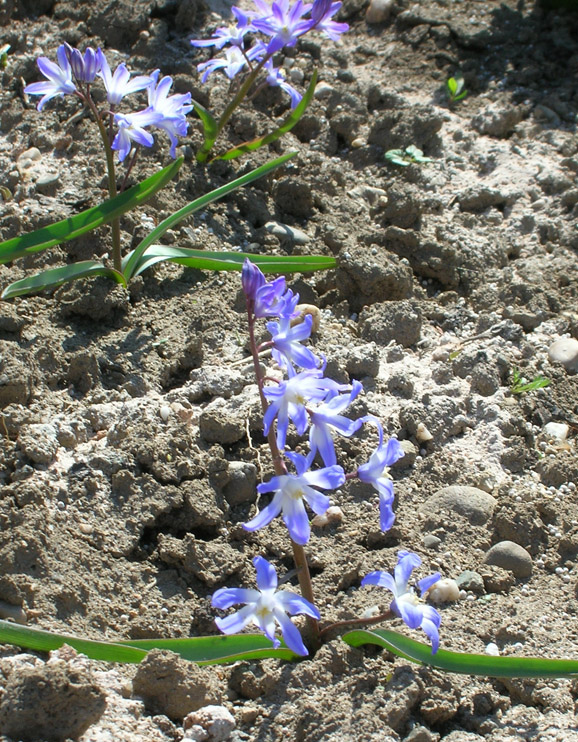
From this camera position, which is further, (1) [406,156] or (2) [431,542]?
(1) [406,156]

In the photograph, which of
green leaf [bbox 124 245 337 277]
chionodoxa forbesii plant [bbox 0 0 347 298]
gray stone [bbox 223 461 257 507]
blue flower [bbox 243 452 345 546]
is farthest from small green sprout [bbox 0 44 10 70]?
blue flower [bbox 243 452 345 546]

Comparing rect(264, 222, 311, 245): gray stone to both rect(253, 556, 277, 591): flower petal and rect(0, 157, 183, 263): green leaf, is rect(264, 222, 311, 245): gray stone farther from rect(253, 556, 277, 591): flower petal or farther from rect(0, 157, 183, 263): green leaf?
rect(253, 556, 277, 591): flower petal

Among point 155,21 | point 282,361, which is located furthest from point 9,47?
point 282,361

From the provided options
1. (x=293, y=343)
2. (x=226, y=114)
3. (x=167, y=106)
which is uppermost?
(x=226, y=114)

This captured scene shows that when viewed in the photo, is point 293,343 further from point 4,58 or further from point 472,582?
point 4,58

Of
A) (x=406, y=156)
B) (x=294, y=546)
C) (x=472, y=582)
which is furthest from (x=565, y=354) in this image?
(x=294, y=546)
